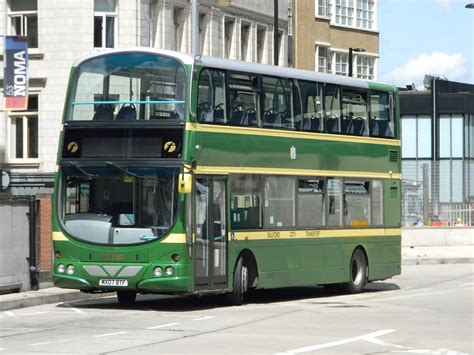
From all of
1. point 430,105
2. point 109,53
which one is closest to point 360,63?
point 430,105

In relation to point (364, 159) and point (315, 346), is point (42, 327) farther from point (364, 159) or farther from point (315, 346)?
point (364, 159)

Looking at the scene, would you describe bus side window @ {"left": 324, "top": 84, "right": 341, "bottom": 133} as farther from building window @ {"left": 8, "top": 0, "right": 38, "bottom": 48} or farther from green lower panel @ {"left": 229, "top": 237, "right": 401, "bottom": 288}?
building window @ {"left": 8, "top": 0, "right": 38, "bottom": 48}

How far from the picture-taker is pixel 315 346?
54.0 feet

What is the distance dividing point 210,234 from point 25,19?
71.4 feet

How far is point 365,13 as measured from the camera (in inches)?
2586

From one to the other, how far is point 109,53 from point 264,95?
9.96 feet

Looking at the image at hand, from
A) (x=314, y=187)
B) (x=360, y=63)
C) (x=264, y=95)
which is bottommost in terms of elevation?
(x=314, y=187)

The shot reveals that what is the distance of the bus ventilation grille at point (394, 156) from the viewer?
28.9m

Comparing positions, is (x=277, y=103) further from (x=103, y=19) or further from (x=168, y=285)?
(x=103, y=19)

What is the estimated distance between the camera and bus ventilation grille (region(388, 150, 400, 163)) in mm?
28941

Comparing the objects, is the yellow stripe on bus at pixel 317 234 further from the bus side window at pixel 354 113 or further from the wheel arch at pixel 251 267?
the bus side window at pixel 354 113

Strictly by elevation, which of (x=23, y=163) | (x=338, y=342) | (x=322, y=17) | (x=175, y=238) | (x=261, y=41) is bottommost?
(x=338, y=342)

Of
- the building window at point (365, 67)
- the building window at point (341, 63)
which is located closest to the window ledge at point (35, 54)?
the building window at point (341, 63)

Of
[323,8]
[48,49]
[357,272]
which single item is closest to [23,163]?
[48,49]
